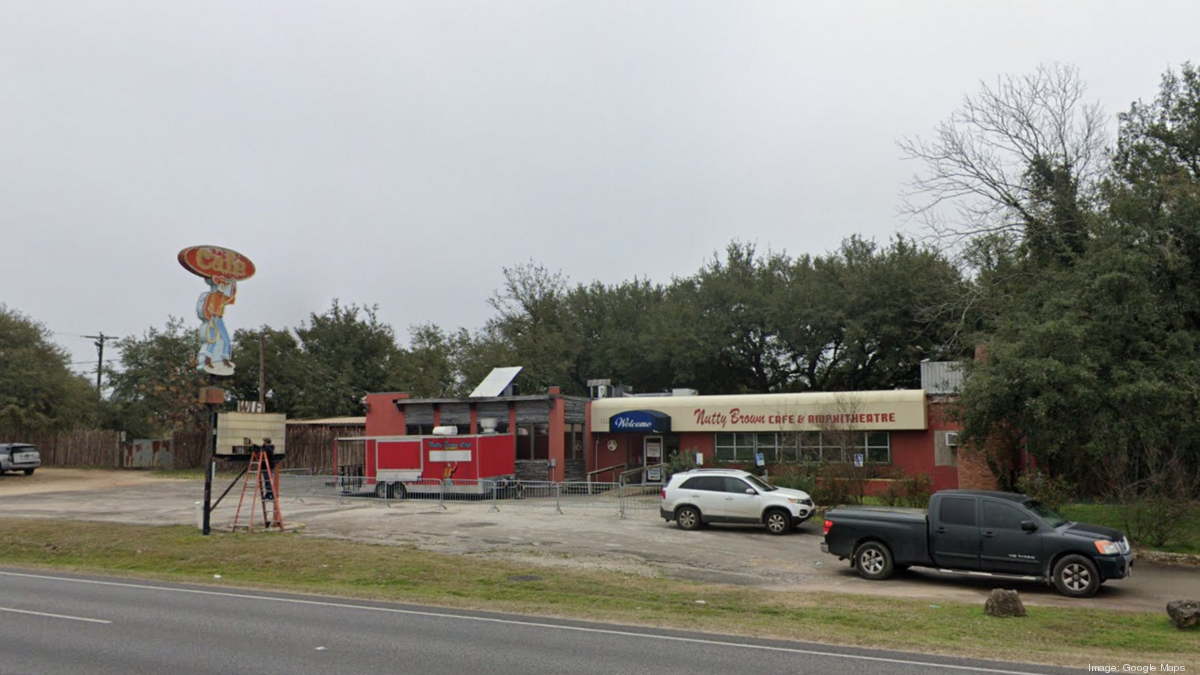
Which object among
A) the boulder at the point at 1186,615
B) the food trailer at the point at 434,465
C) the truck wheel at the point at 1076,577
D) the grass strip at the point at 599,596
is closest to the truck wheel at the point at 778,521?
the grass strip at the point at 599,596

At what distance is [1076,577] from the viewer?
1435cm

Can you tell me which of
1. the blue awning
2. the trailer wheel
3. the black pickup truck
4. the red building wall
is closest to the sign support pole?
Result: the trailer wheel

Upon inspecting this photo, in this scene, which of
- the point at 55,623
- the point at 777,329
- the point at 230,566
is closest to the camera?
the point at 55,623

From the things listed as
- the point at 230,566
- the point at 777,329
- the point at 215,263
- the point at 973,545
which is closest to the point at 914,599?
the point at 973,545

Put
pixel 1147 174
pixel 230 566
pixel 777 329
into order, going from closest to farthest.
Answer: pixel 230 566 → pixel 1147 174 → pixel 777 329

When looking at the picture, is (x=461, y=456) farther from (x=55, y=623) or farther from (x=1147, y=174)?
(x=1147, y=174)

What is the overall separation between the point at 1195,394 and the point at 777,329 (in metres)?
32.6

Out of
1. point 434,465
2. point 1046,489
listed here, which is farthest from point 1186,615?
point 434,465

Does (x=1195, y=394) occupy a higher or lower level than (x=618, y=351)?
lower

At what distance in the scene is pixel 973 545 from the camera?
15109 millimetres

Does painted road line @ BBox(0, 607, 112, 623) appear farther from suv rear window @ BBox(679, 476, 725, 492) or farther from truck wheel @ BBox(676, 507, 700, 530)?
suv rear window @ BBox(679, 476, 725, 492)

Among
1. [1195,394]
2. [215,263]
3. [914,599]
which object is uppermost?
[215,263]

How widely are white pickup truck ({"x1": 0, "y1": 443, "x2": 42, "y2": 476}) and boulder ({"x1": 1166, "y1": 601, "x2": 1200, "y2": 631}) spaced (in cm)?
5004

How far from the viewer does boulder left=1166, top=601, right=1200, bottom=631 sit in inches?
447
